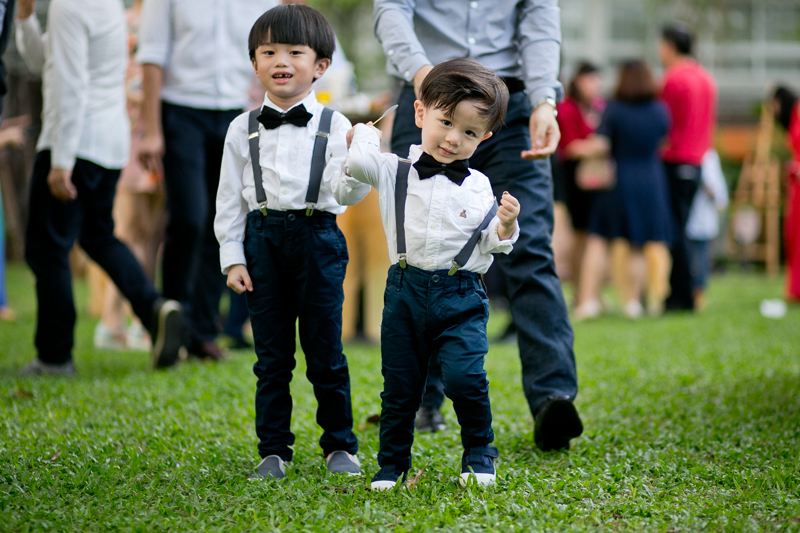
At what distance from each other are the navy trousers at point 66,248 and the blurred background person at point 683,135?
5.20 meters

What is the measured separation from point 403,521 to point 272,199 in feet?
3.30

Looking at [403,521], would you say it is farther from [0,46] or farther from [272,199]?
[0,46]

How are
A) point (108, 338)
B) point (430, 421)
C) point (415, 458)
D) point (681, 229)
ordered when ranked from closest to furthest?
point (415, 458), point (430, 421), point (108, 338), point (681, 229)

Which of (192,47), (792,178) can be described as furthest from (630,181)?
(192,47)

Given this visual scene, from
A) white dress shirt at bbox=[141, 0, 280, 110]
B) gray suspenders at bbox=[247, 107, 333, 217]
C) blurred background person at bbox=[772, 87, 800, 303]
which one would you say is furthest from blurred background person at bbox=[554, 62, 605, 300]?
gray suspenders at bbox=[247, 107, 333, 217]

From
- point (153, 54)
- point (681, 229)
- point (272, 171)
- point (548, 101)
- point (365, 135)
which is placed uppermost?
point (153, 54)

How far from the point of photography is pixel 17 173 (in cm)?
1541

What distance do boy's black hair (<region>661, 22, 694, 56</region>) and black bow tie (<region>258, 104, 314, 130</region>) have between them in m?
6.05

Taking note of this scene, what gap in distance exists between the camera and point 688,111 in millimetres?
7391

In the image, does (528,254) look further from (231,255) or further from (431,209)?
(231,255)

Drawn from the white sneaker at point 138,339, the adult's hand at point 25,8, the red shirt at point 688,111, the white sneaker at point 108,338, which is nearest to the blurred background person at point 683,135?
the red shirt at point 688,111

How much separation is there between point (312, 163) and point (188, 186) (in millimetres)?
1993

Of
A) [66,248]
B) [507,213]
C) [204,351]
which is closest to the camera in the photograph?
[507,213]

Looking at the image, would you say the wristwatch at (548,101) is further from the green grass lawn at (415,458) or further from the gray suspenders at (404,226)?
the green grass lawn at (415,458)
